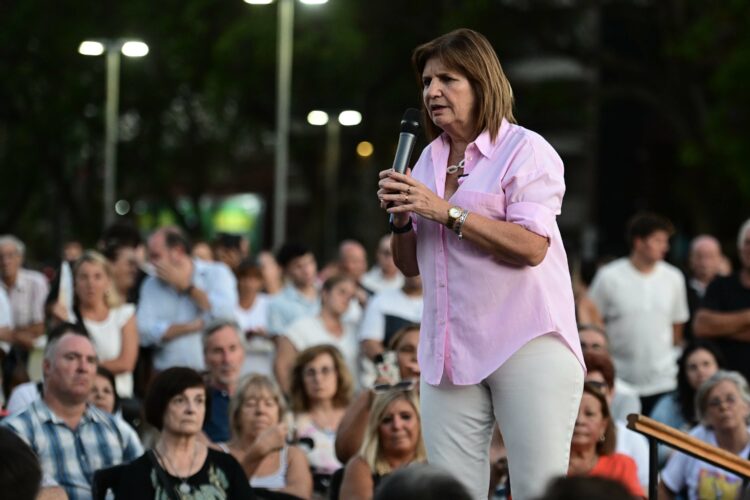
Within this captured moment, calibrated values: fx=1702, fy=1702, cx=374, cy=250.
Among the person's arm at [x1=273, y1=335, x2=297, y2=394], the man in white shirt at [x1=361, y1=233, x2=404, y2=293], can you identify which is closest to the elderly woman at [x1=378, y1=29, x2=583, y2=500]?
the person's arm at [x1=273, y1=335, x2=297, y2=394]

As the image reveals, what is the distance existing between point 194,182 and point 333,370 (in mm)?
35394

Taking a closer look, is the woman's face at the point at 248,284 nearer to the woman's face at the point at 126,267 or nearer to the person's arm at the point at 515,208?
the woman's face at the point at 126,267

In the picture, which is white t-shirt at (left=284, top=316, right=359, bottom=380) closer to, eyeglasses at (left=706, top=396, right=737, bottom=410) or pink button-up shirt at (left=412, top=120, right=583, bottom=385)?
eyeglasses at (left=706, top=396, right=737, bottom=410)

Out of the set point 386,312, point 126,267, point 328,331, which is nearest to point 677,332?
point 386,312

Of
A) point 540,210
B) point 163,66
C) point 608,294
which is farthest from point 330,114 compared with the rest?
point 540,210

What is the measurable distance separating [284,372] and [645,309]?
269 centimetres

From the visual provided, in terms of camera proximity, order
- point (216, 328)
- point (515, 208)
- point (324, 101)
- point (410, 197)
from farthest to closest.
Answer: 1. point (324, 101)
2. point (216, 328)
3. point (515, 208)
4. point (410, 197)

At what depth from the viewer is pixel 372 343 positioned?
464 inches

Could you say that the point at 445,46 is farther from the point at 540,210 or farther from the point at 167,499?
the point at 167,499

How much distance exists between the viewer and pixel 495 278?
4.90 metres

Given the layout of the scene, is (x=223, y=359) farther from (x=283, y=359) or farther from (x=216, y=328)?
(x=283, y=359)

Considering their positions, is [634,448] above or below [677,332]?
below

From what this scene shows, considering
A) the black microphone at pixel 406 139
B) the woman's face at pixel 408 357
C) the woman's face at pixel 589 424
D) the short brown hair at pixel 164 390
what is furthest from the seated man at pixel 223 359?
the black microphone at pixel 406 139

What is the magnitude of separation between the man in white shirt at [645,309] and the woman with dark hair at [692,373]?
5.63 ft
